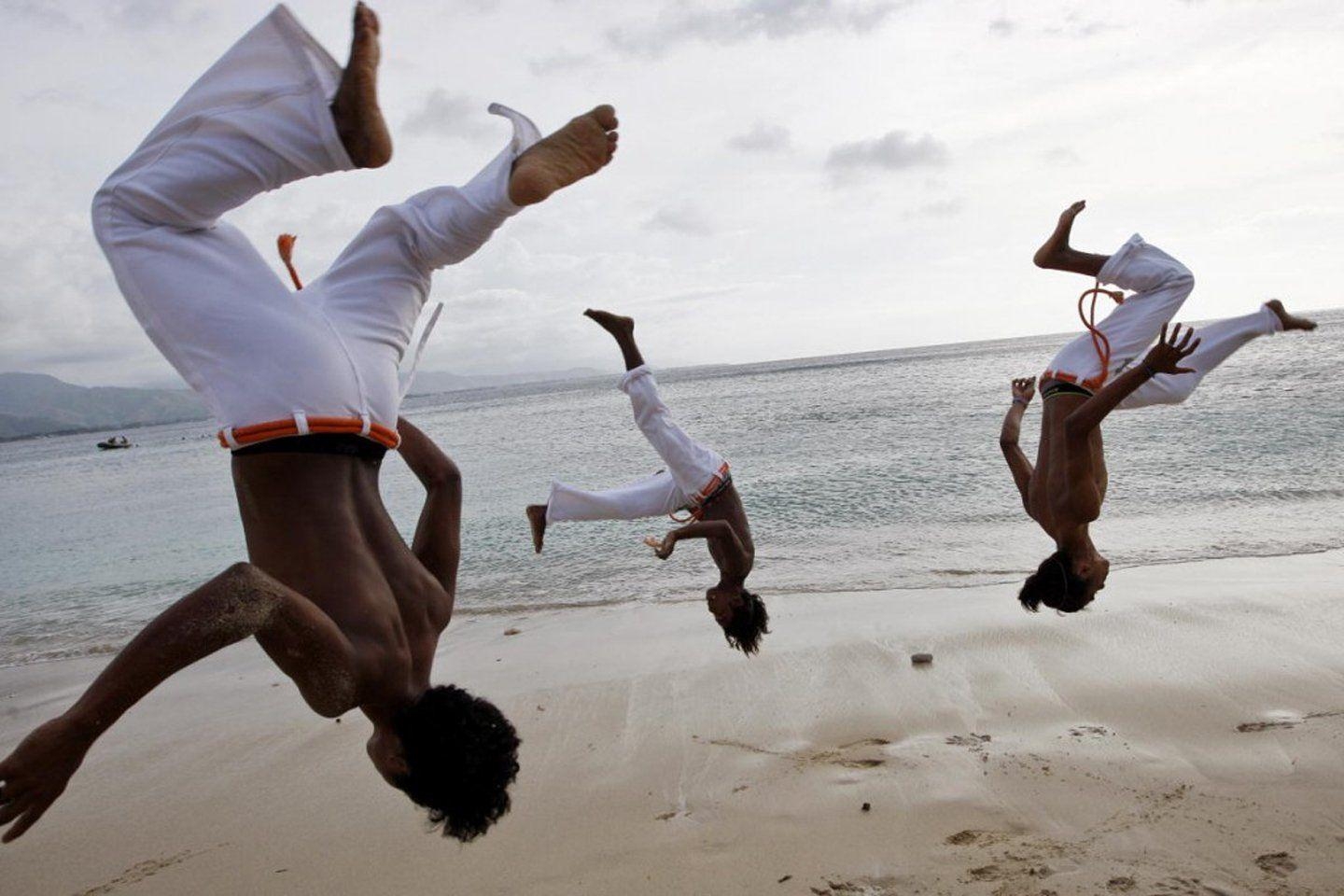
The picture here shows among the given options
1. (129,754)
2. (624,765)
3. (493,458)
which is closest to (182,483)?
(493,458)

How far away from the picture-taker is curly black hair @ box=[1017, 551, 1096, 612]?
586 cm

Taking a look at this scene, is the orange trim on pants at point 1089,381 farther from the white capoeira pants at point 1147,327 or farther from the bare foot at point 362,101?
the bare foot at point 362,101

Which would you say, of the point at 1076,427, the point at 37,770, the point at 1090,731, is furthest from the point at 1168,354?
the point at 37,770

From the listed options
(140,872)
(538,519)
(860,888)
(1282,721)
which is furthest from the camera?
(538,519)

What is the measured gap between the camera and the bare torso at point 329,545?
2.77 m

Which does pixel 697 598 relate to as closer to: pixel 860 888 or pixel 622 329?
pixel 622 329

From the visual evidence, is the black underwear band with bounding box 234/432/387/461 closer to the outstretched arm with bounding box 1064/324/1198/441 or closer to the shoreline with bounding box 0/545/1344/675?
the outstretched arm with bounding box 1064/324/1198/441

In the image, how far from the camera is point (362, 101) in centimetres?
279

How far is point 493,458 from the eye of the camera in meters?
27.7

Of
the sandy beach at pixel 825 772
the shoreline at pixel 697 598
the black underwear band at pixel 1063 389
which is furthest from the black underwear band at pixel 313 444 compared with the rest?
the shoreline at pixel 697 598

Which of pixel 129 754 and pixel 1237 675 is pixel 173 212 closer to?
pixel 129 754

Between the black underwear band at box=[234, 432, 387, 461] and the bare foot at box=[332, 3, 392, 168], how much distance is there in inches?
31.8

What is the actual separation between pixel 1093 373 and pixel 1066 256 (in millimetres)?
731

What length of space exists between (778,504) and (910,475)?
265 centimetres
